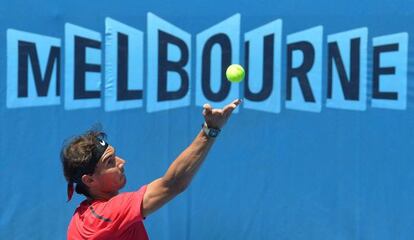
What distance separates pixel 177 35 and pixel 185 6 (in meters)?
0.19

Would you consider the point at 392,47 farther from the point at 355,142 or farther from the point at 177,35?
the point at 177,35

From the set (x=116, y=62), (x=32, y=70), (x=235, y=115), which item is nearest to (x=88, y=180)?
(x=235, y=115)

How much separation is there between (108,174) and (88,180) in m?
0.07

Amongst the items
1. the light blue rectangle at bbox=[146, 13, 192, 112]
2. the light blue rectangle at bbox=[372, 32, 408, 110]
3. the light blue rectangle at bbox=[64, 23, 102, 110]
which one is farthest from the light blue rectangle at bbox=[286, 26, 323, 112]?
the light blue rectangle at bbox=[64, 23, 102, 110]

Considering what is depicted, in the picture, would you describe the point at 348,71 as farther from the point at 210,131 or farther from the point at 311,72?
the point at 210,131

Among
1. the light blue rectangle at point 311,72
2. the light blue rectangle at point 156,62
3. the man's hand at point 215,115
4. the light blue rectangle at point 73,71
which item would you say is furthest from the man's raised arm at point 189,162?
the light blue rectangle at point 73,71

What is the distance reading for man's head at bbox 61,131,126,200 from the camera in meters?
2.07

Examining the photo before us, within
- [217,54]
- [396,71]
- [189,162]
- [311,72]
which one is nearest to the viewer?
[189,162]

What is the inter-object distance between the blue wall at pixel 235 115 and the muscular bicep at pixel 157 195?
86.0 inches

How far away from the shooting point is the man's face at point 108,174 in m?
2.07

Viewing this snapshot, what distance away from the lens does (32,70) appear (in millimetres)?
4234

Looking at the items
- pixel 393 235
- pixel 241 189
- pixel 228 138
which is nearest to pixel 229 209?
pixel 241 189

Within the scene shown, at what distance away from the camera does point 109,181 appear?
2.09 m

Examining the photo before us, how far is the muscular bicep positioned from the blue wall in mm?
2185
